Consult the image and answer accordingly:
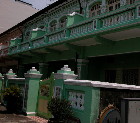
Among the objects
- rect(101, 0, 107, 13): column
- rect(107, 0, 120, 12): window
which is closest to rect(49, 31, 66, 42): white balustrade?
rect(101, 0, 107, 13): column

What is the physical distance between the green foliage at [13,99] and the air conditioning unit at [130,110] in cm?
672

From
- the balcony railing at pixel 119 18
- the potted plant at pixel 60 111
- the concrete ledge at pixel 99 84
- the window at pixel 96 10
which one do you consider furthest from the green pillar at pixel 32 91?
the window at pixel 96 10

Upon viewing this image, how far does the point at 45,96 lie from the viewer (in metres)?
8.66

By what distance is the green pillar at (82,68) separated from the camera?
452 inches

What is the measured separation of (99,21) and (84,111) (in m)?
5.20

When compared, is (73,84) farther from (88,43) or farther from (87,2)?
(87,2)

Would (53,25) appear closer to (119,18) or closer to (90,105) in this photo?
(119,18)

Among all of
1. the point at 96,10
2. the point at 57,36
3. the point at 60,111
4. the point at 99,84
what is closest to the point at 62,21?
the point at 57,36

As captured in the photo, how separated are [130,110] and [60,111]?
224cm

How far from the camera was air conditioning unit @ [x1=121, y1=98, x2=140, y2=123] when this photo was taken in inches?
181

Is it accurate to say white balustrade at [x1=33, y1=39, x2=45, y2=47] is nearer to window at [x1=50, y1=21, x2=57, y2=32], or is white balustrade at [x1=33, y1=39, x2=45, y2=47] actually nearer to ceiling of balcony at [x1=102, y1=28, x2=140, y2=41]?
window at [x1=50, y1=21, x2=57, y2=32]

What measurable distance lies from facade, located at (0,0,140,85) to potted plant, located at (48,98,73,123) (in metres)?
4.05

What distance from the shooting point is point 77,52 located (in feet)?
38.2

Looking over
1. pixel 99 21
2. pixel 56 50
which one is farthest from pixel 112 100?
pixel 56 50
